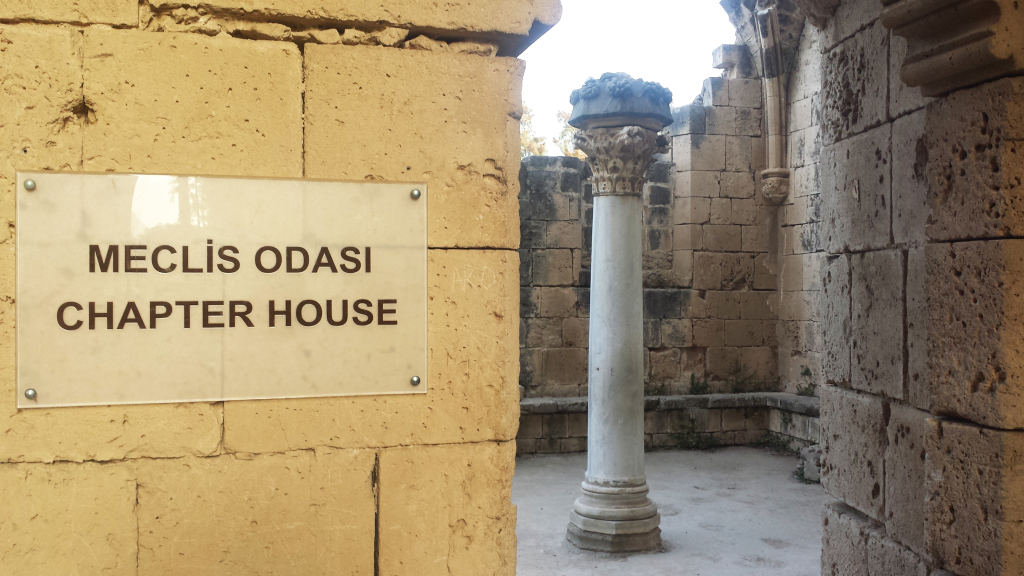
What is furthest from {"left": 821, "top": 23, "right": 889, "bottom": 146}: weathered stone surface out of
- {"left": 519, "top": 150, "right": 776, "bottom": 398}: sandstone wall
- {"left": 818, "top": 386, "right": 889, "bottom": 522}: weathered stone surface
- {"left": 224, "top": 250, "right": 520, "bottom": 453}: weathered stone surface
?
{"left": 519, "top": 150, "right": 776, "bottom": 398}: sandstone wall

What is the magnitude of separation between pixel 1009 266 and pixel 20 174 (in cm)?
279

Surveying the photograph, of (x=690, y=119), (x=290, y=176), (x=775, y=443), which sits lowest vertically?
(x=775, y=443)

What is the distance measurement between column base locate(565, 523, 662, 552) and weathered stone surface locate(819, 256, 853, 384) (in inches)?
101

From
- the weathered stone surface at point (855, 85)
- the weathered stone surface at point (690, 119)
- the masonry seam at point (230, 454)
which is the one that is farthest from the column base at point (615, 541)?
the weathered stone surface at point (690, 119)

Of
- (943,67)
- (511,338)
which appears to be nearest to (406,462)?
(511,338)

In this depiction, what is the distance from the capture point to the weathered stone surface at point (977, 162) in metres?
2.60

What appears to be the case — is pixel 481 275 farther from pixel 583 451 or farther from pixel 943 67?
pixel 583 451

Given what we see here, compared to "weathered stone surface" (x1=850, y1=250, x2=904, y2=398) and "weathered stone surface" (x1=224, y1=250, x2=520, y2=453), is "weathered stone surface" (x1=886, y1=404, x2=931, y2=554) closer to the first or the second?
"weathered stone surface" (x1=850, y1=250, x2=904, y2=398)

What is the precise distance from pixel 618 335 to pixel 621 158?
128 centimetres

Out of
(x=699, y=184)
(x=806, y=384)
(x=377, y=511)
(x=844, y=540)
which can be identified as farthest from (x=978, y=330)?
(x=699, y=184)

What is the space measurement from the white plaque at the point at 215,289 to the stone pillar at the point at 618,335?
3915 millimetres

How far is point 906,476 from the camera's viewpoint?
312 cm

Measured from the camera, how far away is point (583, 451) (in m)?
9.08

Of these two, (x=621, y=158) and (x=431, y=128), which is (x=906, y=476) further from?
(x=621, y=158)
